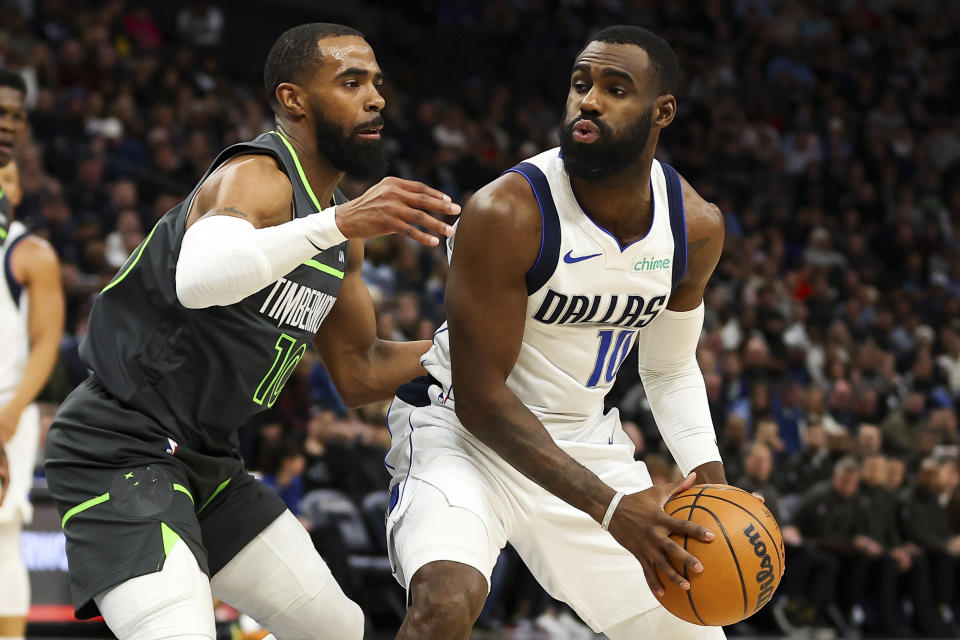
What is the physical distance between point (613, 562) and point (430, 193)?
134cm

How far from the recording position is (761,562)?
3414 mm

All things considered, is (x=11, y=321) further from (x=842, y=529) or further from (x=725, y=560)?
(x=842, y=529)

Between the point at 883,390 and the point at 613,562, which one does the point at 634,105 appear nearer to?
the point at 613,562

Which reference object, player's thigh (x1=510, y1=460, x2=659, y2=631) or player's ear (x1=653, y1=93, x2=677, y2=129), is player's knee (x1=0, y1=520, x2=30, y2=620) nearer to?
player's thigh (x1=510, y1=460, x2=659, y2=631)

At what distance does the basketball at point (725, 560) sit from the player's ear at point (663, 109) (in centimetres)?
112

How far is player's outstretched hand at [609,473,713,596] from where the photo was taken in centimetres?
327

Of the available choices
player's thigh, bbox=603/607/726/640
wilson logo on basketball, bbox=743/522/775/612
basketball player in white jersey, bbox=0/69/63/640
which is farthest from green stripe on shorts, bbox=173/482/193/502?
basketball player in white jersey, bbox=0/69/63/640

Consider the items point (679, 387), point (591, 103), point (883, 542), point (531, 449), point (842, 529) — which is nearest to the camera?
point (531, 449)

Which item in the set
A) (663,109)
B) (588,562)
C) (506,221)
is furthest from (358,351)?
(663,109)

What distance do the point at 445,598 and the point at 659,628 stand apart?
81 cm

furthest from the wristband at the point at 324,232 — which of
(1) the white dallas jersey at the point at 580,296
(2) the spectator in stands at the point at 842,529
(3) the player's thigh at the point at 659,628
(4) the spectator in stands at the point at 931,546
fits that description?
(4) the spectator in stands at the point at 931,546

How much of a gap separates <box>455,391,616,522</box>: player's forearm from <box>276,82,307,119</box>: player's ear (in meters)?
1.01

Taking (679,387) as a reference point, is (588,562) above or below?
below

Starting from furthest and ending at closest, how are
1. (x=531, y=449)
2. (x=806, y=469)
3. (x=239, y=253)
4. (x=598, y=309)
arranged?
1. (x=806, y=469)
2. (x=598, y=309)
3. (x=531, y=449)
4. (x=239, y=253)
